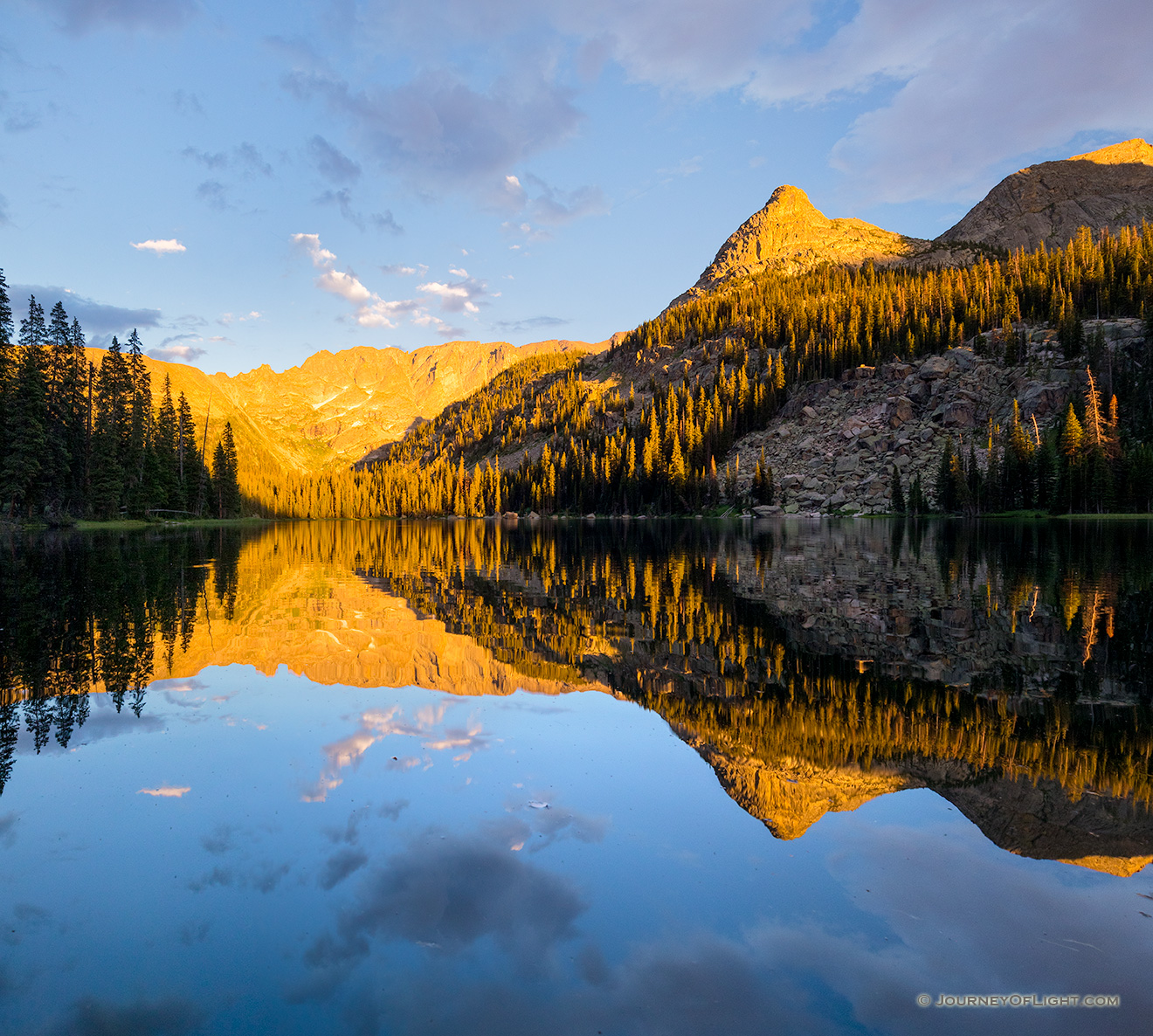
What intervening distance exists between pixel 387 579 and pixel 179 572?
10.2 meters

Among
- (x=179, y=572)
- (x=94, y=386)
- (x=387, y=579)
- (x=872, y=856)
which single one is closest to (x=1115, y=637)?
(x=872, y=856)

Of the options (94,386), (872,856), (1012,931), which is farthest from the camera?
(94,386)

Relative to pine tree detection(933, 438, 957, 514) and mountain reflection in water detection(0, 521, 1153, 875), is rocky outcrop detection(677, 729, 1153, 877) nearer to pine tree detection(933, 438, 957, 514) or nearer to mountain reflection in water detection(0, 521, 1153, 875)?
mountain reflection in water detection(0, 521, 1153, 875)

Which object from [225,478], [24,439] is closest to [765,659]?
[24,439]

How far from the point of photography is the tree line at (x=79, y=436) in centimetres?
6116

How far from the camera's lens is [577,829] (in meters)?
7.00

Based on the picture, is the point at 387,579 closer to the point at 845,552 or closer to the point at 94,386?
the point at 845,552

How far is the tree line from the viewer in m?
61.2

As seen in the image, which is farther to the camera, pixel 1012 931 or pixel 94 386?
pixel 94 386

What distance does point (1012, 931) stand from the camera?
5.08 metres

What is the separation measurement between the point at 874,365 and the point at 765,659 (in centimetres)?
14819

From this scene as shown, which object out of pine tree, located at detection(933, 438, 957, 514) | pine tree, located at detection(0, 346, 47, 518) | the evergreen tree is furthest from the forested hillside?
pine tree, located at detection(0, 346, 47, 518)

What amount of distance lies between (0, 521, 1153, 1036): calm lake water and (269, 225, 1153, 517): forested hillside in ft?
311

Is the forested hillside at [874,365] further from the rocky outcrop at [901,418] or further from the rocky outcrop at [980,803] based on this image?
the rocky outcrop at [980,803]
